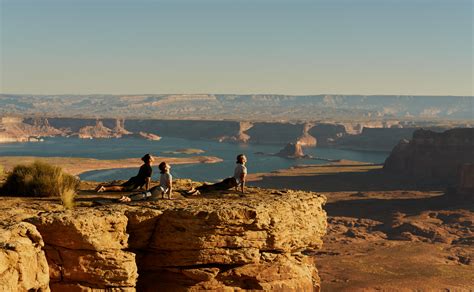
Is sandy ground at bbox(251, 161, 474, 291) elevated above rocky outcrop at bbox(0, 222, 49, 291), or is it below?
below

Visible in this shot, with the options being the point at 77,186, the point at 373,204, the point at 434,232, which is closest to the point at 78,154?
the point at 373,204

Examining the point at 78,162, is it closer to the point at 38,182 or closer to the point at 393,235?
the point at 393,235

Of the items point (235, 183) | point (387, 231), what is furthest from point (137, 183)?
point (387, 231)

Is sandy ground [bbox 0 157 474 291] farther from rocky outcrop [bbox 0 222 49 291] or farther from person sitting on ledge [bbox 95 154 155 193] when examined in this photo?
A: rocky outcrop [bbox 0 222 49 291]

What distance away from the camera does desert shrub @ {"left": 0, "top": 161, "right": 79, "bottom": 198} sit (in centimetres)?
1822

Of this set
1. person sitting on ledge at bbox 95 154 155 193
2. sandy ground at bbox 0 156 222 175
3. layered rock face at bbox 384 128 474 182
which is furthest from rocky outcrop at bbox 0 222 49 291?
sandy ground at bbox 0 156 222 175

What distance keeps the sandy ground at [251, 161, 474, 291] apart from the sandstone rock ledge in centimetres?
3342

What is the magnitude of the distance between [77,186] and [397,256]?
155ft

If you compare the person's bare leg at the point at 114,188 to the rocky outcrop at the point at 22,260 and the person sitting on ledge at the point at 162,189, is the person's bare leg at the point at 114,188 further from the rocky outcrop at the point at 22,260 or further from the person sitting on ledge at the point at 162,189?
the rocky outcrop at the point at 22,260

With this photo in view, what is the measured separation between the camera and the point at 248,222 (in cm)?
1455

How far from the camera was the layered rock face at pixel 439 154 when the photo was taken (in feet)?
401

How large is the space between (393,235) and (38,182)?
62815mm

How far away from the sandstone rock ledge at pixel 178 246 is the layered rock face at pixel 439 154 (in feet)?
369

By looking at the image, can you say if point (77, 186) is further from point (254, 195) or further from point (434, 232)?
point (434, 232)
